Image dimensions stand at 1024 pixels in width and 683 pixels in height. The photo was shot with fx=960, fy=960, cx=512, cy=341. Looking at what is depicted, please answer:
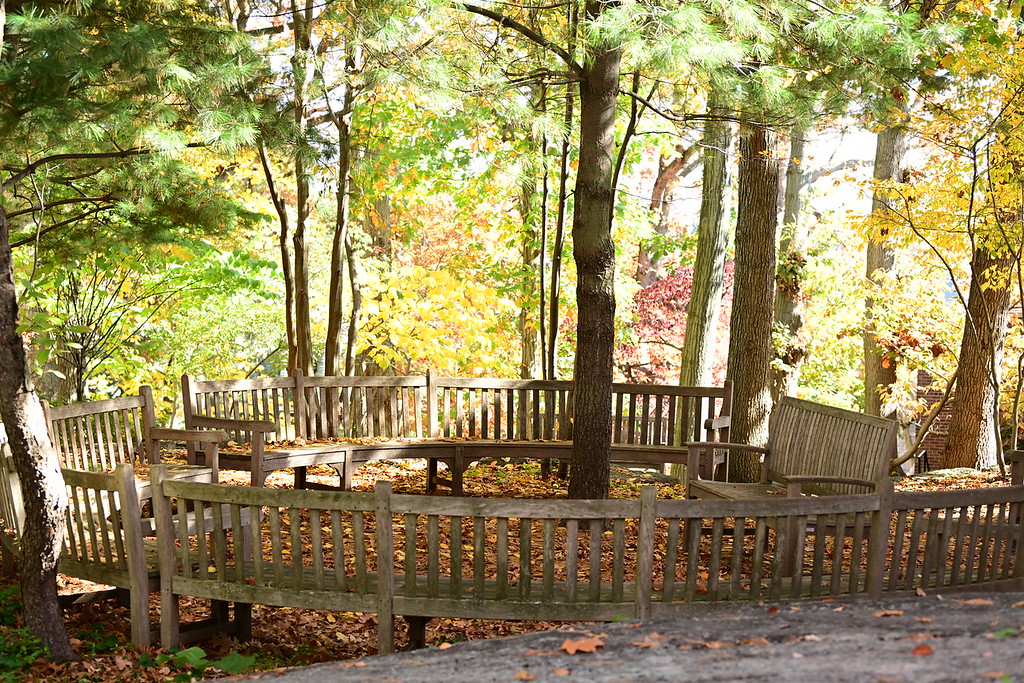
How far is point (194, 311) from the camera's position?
56.0 feet

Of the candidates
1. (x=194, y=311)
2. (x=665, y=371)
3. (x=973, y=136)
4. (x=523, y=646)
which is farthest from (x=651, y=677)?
(x=665, y=371)

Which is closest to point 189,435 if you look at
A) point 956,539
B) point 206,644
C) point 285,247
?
point 206,644

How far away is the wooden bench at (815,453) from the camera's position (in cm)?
609

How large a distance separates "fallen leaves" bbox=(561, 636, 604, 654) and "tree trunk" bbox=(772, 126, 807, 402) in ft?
36.4

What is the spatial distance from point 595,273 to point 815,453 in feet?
6.71

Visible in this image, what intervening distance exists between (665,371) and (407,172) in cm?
832

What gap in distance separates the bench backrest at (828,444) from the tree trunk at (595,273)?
1.30 meters

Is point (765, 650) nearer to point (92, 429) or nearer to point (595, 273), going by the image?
point (595, 273)

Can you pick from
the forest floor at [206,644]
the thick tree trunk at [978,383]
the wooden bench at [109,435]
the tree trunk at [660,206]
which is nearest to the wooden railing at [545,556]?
the forest floor at [206,644]

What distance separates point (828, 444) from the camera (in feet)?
22.0

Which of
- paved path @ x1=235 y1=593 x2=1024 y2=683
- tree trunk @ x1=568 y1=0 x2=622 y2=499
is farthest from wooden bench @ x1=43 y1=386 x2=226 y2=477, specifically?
paved path @ x1=235 y1=593 x2=1024 y2=683

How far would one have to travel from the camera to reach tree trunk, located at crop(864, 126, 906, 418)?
51.3ft

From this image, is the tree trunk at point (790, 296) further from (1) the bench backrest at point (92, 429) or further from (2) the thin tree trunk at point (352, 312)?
(1) the bench backrest at point (92, 429)

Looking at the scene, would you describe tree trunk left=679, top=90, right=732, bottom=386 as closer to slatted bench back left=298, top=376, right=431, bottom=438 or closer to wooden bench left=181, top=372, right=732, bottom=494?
wooden bench left=181, top=372, right=732, bottom=494
